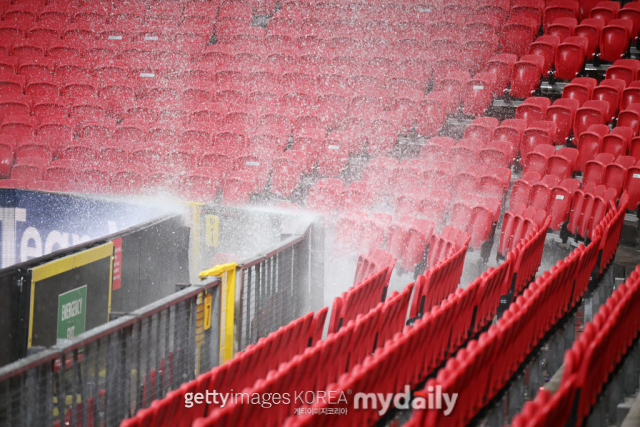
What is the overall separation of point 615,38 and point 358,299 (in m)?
3.58

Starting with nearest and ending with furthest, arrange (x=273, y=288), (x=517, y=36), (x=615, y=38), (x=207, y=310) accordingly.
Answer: (x=207, y=310) < (x=273, y=288) < (x=615, y=38) < (x=517, y=36)

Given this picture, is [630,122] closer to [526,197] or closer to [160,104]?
[526,197]

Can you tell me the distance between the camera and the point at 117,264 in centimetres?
256

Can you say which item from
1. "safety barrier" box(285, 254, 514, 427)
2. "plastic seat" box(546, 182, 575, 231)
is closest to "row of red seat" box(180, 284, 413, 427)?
"safety barrier" box(285, 254, 514, 427)

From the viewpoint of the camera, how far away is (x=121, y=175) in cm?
420

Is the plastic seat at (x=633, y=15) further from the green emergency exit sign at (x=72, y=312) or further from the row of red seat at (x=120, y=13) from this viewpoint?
the green emergency exit sign at (x=72, y=312)

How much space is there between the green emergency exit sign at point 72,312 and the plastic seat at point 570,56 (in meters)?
3.88

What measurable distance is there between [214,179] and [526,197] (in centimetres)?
183

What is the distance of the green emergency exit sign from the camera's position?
85.9 inches

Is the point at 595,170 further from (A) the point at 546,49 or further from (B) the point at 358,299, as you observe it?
(B) the point at 358,299

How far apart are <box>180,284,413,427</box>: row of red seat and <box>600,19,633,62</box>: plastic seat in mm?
3488

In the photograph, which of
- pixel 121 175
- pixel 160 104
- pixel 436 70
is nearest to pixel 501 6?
pixel 436 70

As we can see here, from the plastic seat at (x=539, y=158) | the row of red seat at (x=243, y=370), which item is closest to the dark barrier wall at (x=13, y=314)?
the row of red seat at (x=243, y=370)

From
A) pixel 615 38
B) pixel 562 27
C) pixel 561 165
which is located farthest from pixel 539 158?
pixel 562 27
